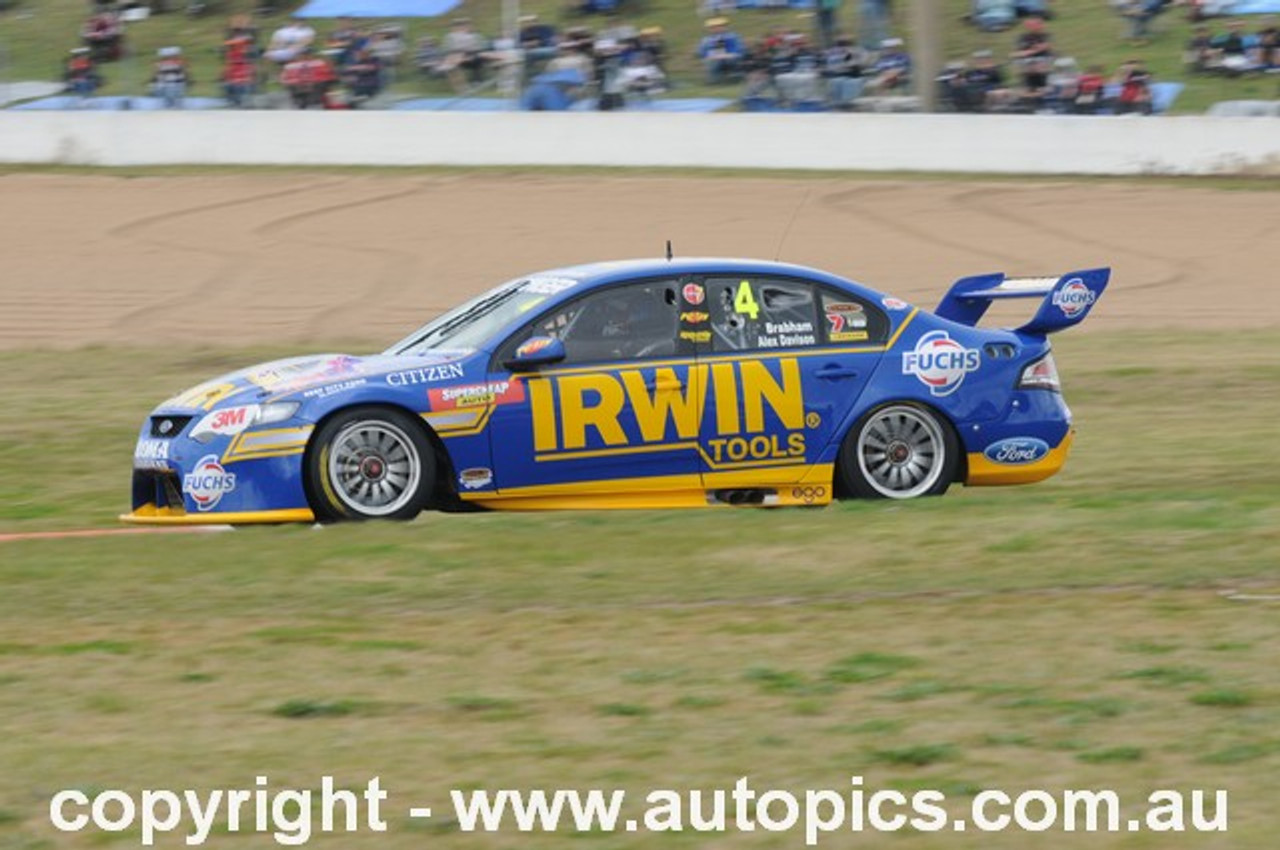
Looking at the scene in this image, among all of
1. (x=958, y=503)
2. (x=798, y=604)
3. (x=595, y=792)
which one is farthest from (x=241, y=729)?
(x=958, y=503)

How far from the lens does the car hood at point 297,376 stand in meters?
10.3

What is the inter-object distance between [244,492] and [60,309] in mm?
11987

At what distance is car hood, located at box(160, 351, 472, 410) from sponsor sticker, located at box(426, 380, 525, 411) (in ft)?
0.40

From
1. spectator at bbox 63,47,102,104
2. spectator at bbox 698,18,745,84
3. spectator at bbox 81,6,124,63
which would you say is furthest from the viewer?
Result: spectator at bbox 81,6,124,63

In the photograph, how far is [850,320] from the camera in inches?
428

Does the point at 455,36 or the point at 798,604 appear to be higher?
the point at 455,36

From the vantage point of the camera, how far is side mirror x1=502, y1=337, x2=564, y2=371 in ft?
33.7

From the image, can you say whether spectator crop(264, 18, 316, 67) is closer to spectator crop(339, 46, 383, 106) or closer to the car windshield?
spectator crop(339, 46, 383, 106)

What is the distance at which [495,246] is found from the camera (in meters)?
24.4

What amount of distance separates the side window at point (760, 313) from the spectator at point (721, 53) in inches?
841

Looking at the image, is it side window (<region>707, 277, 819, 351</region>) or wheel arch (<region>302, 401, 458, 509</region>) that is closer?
wheel arch (<region>302, 401, 458, 509</region>)

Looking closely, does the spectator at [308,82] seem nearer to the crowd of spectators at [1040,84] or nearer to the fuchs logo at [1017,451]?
the crowd of spectators at [1040,84]

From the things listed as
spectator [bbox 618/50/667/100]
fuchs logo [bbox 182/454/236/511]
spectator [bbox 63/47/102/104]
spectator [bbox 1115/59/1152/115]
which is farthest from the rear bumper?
spectator [bbox 63/47/102/104]

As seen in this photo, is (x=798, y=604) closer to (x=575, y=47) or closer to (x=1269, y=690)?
(x=1269, y=690)
